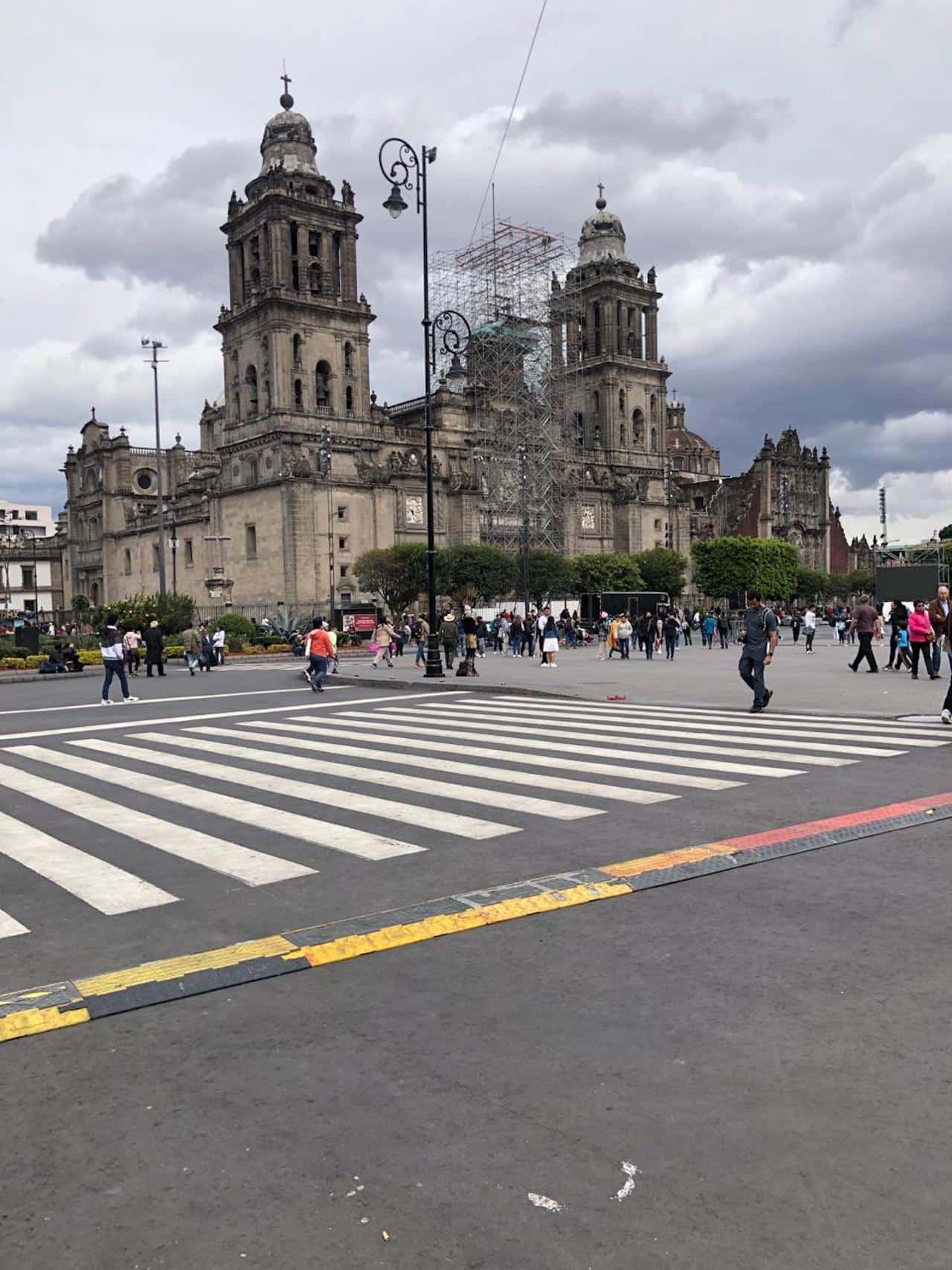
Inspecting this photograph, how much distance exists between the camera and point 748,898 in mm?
5449

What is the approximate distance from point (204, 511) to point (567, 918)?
2949 inches

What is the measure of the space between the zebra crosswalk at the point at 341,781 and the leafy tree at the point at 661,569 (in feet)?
216

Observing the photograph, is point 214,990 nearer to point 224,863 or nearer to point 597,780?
point 224,863

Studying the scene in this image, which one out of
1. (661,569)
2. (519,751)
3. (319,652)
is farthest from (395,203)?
(661,569)

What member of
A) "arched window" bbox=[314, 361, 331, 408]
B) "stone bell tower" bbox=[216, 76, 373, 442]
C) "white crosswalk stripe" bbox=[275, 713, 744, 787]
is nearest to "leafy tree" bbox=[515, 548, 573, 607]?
"stone bell tower" bbox=[216, 76, 373, 442]

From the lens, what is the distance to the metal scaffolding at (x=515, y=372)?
7156 centimetres

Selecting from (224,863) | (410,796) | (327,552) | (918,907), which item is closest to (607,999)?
(918,907)

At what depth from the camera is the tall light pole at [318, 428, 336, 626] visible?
62219mm

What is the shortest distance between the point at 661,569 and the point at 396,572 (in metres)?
28.3

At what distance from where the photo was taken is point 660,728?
12.4 metres

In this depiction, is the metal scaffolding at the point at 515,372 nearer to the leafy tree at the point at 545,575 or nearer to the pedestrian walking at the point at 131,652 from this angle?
the leafy tree at the point at 545,575

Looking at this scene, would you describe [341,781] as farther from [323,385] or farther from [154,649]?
[323,385]

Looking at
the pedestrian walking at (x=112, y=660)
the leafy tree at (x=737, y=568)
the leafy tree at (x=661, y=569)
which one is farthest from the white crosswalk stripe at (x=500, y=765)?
the leafy tree at (x=737, y=568)

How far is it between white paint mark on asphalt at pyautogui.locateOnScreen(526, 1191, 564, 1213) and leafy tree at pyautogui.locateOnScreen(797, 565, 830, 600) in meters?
99.2
